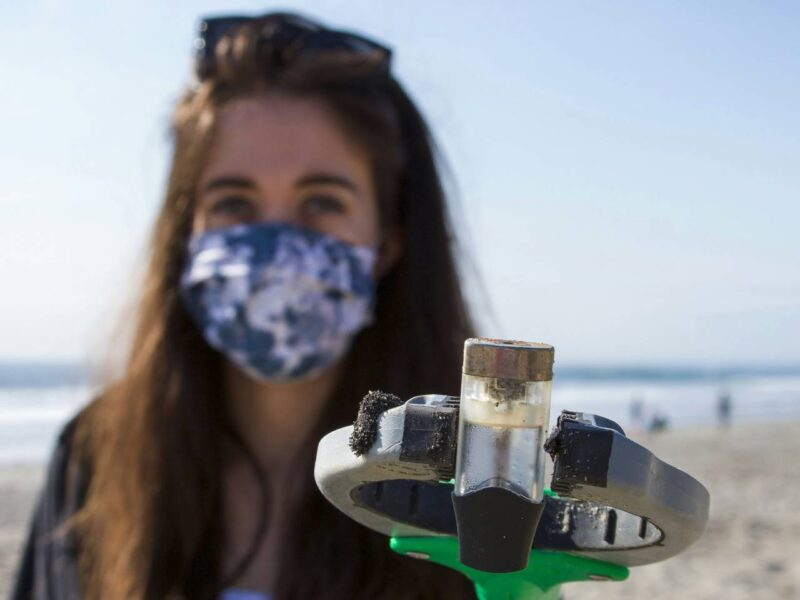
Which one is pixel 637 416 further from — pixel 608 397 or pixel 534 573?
pixel 534 573

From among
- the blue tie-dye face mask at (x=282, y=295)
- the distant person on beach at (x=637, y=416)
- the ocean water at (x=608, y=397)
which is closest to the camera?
the blue tie-dye face mask at (x=282, y=295)

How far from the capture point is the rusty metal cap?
639mm

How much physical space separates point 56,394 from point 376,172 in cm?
2288

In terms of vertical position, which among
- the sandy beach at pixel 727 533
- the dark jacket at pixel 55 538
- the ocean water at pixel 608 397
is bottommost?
the ocean water at pixel 608 397

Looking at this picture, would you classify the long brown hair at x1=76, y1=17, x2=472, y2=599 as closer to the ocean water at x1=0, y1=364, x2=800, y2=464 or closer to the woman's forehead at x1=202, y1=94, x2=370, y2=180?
the woman's forehead at x1=202, y1=94, x2=370, y2=180

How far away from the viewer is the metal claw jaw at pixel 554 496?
0.68 m

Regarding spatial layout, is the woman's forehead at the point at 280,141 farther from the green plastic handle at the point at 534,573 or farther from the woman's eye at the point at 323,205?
the green plastic handle at the point at 534,573

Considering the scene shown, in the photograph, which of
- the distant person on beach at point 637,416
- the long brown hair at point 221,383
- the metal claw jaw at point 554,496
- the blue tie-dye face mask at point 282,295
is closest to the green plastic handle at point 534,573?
the metal claw jaw at point 554,496

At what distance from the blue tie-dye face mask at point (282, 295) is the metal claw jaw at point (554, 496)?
114 cm

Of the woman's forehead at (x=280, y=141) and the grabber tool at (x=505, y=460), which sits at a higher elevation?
the woman's forehead at (x=280, y=141)

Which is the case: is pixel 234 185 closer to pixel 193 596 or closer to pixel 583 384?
pixel 193 596

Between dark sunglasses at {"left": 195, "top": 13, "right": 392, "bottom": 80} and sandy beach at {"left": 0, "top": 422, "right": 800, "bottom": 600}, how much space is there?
357 cm

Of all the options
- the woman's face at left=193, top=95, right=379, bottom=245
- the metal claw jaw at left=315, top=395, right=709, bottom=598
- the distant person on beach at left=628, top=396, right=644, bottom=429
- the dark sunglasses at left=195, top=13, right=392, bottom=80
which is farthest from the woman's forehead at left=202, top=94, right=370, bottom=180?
the distant person on beach at left=628, top=396, right=644, bottom=429

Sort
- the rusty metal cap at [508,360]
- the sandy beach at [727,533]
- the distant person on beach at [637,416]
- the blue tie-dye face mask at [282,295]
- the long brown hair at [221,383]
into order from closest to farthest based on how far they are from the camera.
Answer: the rusty metal cap at [508,360], the long brown hair at [221,383], the blue tie-dye face mask at [282,295], the sandy beach at [727,533], the distant person on beach at [637,416]
